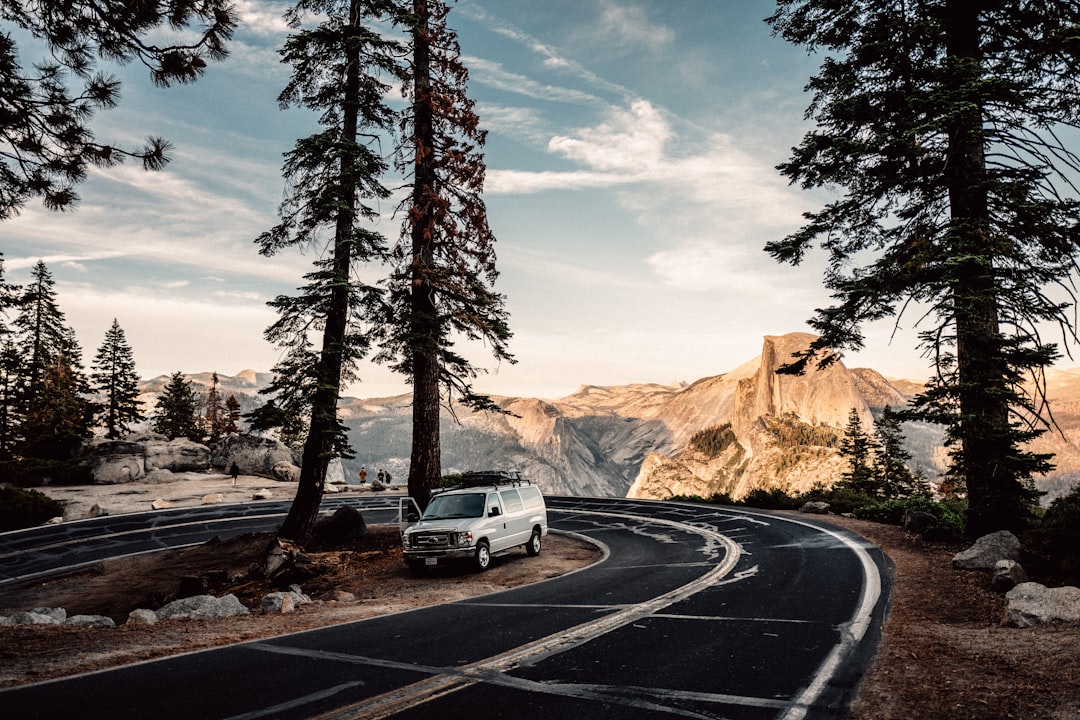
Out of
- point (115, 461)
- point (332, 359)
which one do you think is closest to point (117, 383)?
point (115, 461)

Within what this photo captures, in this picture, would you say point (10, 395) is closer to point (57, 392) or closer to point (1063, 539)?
point (57, 392)

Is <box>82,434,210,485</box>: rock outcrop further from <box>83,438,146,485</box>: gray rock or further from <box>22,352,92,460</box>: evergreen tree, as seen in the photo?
<box>22,352,92,460</box>: evergreen tree

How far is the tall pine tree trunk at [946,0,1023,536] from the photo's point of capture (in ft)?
38.1

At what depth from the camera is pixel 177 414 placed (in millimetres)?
65250

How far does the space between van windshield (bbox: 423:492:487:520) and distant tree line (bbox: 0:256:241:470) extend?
3223 cm

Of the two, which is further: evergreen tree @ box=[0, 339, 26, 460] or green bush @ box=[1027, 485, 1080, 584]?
evergreen tree @ box=[0, 339, 26, 460]

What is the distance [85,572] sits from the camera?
63.1ft

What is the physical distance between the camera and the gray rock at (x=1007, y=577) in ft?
29.7

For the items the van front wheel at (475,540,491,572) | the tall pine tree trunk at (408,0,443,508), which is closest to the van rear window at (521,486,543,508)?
the van front wheel at (475,540,491,572)

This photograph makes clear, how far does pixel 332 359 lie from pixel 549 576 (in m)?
9.54

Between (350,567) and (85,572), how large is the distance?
9.97 metres

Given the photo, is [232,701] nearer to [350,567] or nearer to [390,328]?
[350,567]

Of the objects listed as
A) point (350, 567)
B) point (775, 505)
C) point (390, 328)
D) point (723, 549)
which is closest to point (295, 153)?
point (390, 328)

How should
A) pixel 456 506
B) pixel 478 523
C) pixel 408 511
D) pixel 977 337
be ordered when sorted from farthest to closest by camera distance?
1. pixel 408 511
2. pixel 456 506
3. pixel 478 523
4. pixel 977 337
